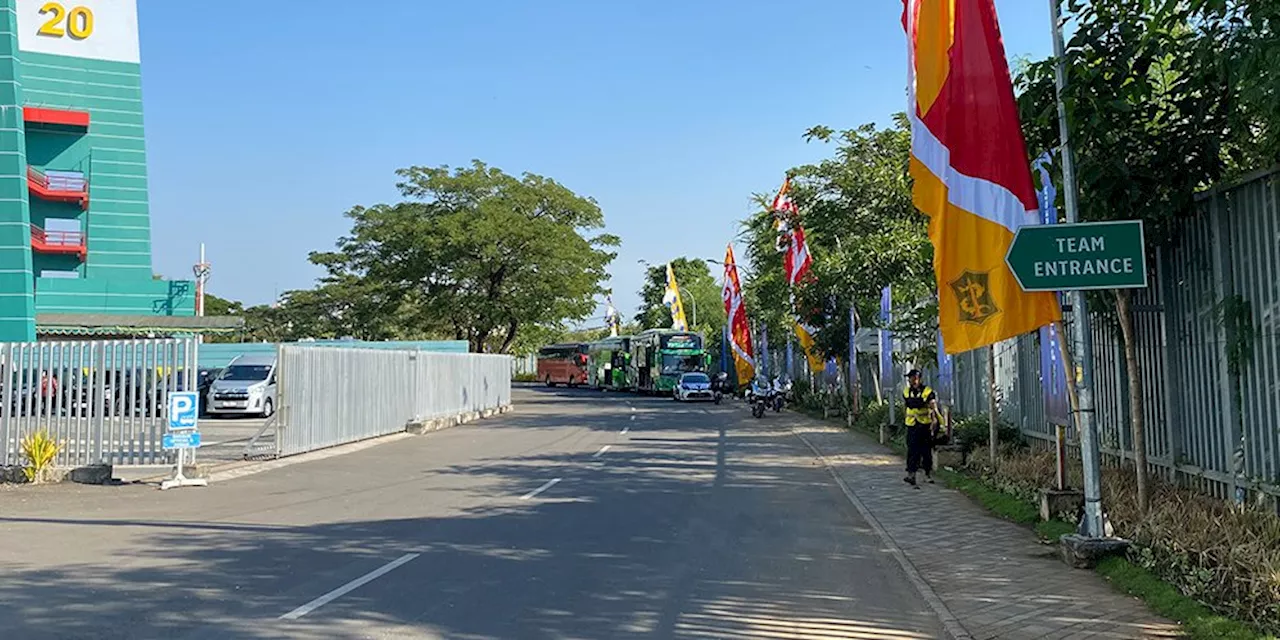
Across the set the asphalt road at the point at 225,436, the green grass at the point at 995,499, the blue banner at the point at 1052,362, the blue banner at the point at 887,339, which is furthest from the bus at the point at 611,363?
the blue banner at the point at 1052,362

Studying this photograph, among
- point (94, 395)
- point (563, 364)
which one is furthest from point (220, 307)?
point (94, 395)

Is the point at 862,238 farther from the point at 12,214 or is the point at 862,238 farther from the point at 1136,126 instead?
the point at 12,214

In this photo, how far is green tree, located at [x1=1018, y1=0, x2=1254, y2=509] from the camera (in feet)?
29.6

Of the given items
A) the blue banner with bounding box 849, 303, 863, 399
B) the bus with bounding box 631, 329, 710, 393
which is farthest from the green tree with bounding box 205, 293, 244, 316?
the blue banner with bounding box 849, 303, 863, 399

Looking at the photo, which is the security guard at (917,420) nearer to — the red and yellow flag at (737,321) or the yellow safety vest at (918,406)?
the yellow safety vest at (918,406)

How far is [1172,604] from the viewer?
701cm

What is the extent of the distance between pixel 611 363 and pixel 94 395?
1874 inches

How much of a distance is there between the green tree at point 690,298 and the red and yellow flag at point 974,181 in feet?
212

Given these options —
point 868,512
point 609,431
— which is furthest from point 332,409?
point 868,512

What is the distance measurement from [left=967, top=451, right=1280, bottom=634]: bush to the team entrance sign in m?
41.5

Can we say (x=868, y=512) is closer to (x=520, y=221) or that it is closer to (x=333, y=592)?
(x=333, y=592)

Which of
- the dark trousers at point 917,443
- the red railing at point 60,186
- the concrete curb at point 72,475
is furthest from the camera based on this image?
the red railing at point 60,186

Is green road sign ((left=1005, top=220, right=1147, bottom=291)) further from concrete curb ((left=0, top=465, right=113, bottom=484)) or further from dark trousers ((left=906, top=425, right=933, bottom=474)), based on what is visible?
concrete curb ((left=0, top=465, right=113, bottom=484))

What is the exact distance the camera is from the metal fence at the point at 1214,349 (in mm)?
8195
